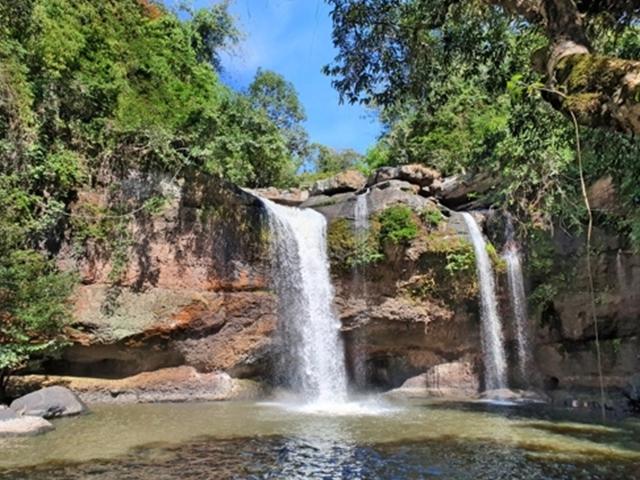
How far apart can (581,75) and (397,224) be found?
1383 centimetres

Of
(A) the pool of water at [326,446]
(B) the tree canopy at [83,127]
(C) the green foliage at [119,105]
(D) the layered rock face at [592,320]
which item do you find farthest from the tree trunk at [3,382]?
(D) the layered rock face at [592,320]

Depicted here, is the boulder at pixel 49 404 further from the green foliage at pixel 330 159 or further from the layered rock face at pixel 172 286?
the green foliage at pixel 330 159

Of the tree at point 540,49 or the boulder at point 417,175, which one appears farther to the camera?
the boulder at point 417,175

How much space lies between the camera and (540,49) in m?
4.58

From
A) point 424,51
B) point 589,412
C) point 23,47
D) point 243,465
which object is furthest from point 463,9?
point 23,47

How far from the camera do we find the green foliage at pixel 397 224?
1734cm

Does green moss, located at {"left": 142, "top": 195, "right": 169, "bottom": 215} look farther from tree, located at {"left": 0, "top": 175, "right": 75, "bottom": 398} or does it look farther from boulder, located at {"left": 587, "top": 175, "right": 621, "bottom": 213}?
boulder, located at {"left": 587, "top": 175, "right": 621, "bottom": 213}

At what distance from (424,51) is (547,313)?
1179 centimetres

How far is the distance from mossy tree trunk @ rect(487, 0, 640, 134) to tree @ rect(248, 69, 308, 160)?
28959 millimetres

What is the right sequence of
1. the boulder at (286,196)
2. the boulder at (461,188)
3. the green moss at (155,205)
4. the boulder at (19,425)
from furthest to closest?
the boulder at (286,196)
the boulder at (461,188)
the green moss at (155,205)
the boulder at (19,425)

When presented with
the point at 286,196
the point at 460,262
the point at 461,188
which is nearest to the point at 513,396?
the point at 460,262

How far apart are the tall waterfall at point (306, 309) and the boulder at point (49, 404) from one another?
6.39 meters

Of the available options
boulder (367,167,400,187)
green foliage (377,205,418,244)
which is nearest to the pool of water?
green foliage (377,205,418,244)

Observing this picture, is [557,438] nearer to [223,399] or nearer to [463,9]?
[463,9]
